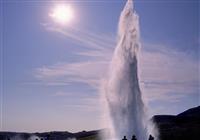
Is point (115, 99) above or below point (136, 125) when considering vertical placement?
above

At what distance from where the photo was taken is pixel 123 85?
53.7m

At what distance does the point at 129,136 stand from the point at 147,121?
5339 millimetres

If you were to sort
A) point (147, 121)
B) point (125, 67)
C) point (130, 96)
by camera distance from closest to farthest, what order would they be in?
1. point (147, 121)
2. point (130, 96)
3. point (125, 67)

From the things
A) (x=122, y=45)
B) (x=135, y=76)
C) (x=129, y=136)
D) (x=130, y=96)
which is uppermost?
(x=122, y=45)

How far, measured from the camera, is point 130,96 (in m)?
51.2

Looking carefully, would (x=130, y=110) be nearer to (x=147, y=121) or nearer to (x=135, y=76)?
(x=147, y=121)

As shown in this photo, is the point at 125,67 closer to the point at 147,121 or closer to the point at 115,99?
the point at 115,99

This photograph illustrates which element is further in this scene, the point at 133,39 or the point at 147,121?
the point at 133,39

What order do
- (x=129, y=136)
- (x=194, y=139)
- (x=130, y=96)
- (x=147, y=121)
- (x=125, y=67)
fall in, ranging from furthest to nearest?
1. (x=194, y=139)
2. (x=125, y=67)
3. (x=130, y=96)
4. (x=147, y=121)
5. (x=129, y=136)

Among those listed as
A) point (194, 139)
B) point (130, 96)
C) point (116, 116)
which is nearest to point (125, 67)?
point (130, 96)

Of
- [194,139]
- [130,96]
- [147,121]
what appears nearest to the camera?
[147,121]

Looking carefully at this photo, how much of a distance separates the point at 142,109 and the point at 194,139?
3188 centimetres

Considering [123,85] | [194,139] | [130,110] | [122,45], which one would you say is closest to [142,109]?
[130,110]

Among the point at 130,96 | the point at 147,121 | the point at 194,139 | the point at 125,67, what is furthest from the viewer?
the point at 194,139
